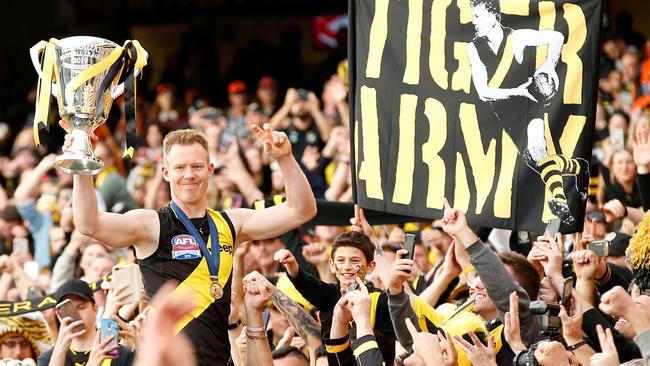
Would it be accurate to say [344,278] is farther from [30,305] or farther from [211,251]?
[30,305]

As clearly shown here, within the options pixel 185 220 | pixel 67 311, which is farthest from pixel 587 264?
pixel 67 311

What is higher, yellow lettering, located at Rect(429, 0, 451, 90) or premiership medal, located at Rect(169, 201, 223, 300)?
yellow lettering, located at Rect(429, 0, 451, 90)

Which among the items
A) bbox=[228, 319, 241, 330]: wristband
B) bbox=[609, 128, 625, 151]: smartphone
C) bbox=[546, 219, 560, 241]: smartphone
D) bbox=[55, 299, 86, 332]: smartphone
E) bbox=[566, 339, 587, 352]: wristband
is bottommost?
bbox=[55, 299, 86, 332]: smartphone

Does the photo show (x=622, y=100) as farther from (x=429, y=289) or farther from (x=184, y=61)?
(x=184, y=61)

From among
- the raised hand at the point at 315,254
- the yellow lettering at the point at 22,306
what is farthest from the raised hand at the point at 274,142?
the yellow lettering at the point at 22,306

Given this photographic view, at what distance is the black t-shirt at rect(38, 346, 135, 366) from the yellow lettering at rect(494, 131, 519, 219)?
7.48 feet

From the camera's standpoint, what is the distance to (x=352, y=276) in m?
7.57

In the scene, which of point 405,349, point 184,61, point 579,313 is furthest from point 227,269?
point 184,61

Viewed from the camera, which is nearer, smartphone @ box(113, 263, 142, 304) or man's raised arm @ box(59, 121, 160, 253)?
man's raised arm @ box(59, 121, 160, 253)

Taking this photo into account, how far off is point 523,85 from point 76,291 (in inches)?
121

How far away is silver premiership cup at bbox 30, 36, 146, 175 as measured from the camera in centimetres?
619

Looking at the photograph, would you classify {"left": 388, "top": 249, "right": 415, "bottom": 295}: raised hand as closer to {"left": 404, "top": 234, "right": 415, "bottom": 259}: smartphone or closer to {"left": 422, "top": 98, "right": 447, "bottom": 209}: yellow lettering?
{"left": 404, "top": 234, "right": 415, "bottom": 259}: smartphone

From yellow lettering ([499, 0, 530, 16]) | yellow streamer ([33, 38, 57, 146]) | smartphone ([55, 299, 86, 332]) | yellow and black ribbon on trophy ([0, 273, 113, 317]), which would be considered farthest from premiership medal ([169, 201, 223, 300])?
yellow and black ribbon on trophy ([0, 273, 113, 317])

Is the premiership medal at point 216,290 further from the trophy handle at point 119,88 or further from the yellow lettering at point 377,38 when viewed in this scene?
the yellow lettering at point 377,38
